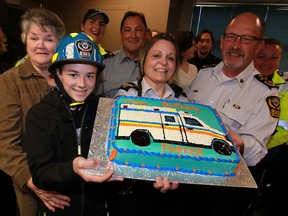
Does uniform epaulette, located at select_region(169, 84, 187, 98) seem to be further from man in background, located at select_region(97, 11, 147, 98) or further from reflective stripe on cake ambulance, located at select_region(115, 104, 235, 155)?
man in background, located at select_region(97, 11, 147, 98)

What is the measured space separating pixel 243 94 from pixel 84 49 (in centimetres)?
145

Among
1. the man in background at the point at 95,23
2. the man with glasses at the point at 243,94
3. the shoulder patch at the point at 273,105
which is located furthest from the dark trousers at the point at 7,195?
the shoulder patch at the point at 273,105

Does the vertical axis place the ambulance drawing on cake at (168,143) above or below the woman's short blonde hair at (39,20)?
below

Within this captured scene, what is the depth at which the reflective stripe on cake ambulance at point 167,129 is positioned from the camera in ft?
3.75

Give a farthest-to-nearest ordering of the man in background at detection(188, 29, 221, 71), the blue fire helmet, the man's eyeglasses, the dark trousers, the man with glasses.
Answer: the man in background at detection(188, 29, 221, 71), the dark trousers, the man's eyeglasses, the man with glasses, the blue fire helmet

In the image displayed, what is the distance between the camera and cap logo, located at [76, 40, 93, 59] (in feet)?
4.30

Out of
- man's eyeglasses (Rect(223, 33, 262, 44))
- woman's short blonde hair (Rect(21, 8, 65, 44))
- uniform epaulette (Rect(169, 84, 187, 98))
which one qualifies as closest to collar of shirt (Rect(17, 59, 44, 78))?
woman's short blonde hair (Rect(21, 8, 65, 44))

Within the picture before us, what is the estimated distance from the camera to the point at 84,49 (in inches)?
52.2

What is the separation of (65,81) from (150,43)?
90 centimetres

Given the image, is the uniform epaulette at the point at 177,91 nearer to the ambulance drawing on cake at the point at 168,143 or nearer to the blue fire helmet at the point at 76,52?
the ambulance drawing on cake at the point at 168,143

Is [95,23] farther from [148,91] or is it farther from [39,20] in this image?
[148,91]

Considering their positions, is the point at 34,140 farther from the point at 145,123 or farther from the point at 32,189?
the point at 145,123

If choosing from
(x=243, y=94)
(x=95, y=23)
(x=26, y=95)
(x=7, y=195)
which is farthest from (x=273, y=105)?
(x=7, y=195)

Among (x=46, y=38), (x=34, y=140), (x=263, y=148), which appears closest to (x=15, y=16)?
(x=46, y=38)
